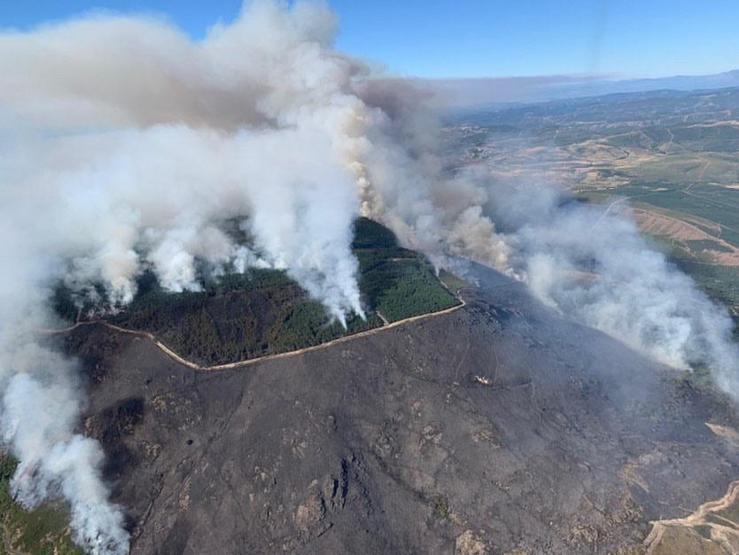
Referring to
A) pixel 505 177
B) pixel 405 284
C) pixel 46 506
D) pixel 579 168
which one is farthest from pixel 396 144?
pixel 579 168

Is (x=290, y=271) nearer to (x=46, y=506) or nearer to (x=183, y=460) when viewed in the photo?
(x=183, y=460)

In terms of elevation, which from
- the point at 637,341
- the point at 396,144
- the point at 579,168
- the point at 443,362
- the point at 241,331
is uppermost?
the point at 396,144

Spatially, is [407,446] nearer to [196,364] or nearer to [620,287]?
[196,364]

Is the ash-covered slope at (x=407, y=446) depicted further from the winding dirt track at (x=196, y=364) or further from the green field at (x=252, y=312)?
the green field at (x=252, y=312)

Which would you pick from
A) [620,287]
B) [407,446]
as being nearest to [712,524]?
[407,446]

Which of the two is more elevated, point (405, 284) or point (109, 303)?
point (109, 303)

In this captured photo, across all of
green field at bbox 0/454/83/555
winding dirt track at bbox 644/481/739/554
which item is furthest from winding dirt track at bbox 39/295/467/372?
winding dirt track at bbox 644/481/739/554

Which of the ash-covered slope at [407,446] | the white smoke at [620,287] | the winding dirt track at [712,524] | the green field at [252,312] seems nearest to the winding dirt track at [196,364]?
the green field at [252,312]
